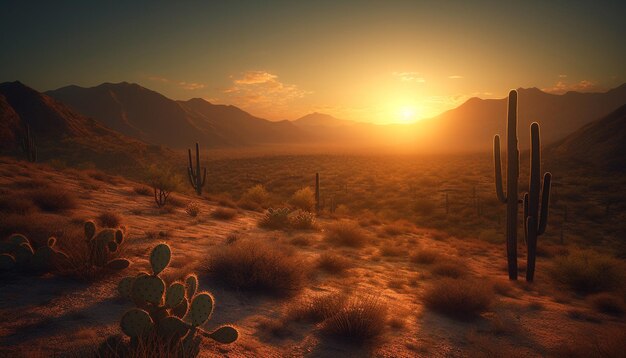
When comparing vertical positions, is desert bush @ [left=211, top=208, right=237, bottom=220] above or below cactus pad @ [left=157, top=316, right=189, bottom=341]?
below

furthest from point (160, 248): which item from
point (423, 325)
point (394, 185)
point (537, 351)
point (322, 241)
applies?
point (394, 185)

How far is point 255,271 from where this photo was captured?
5879mm

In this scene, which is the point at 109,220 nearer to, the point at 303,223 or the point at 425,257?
the point at 303,223

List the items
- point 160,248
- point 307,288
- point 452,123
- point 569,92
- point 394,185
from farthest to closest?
point 452,123
point 569,92
point 394,185
point 307,288
point 160,248

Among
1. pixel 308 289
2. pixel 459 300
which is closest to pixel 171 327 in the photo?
pixel 308 289

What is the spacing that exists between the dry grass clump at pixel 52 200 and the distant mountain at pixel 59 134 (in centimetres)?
3351

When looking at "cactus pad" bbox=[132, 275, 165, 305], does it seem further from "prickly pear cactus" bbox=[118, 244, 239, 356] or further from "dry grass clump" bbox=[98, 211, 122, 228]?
"dry grass clump" bbox=[98, 211, 122, 228]

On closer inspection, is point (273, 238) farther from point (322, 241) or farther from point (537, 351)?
point (537, 351)

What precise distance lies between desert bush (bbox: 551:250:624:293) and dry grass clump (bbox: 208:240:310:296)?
282 inches

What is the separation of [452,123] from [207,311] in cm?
21616

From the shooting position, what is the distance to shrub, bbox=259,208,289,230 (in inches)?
498

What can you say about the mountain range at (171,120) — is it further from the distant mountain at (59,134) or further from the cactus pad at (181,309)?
the cactus pad at (181,309)

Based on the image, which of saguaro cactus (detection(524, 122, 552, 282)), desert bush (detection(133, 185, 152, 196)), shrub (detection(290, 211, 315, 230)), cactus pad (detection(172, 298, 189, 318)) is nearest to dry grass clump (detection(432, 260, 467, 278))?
saguaro cactus (detection(524, 122, 552, 282))

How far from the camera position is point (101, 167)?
38.2 meters
